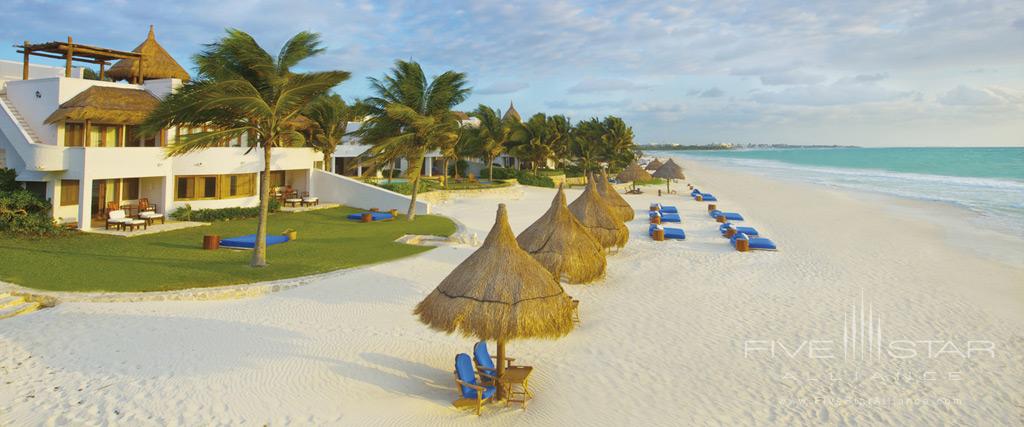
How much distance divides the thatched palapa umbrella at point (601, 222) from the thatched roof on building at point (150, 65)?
17853 mm

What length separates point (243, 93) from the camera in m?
12.8

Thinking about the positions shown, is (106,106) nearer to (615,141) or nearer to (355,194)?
(355,194)

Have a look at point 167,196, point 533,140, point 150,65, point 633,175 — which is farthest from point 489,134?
point 167,196

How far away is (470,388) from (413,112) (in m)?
15.6

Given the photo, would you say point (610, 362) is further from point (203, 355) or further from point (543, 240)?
point (203, 355)

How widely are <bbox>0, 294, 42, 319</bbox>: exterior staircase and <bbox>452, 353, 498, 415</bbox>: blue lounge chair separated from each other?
8306 millimetres

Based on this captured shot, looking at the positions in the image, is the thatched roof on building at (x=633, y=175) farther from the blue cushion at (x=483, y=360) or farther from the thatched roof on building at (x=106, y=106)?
the blue cushion at (x=483, y=360)

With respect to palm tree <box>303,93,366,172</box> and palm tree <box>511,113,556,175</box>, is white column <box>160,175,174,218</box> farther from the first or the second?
palm tree <box>511,113,556,175</box>

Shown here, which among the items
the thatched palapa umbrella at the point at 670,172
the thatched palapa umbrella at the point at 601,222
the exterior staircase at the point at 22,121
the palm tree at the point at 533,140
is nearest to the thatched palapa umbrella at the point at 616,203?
the thatched palapa umbrella at the point at 601,222

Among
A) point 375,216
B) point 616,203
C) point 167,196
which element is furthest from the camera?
point 616,203

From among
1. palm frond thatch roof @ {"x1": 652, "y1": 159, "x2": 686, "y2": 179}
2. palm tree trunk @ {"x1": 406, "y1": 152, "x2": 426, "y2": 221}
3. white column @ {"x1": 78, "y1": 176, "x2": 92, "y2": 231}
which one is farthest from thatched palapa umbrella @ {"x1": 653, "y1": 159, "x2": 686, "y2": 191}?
white column @ {"x1": 78, "y1": 176, "x2": 92, "y2": 231}

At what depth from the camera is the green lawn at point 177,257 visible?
1200cm

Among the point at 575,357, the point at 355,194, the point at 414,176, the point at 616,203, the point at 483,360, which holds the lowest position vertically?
the point at 575,357

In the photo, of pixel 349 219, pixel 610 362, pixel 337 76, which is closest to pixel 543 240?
pixel 610 362
